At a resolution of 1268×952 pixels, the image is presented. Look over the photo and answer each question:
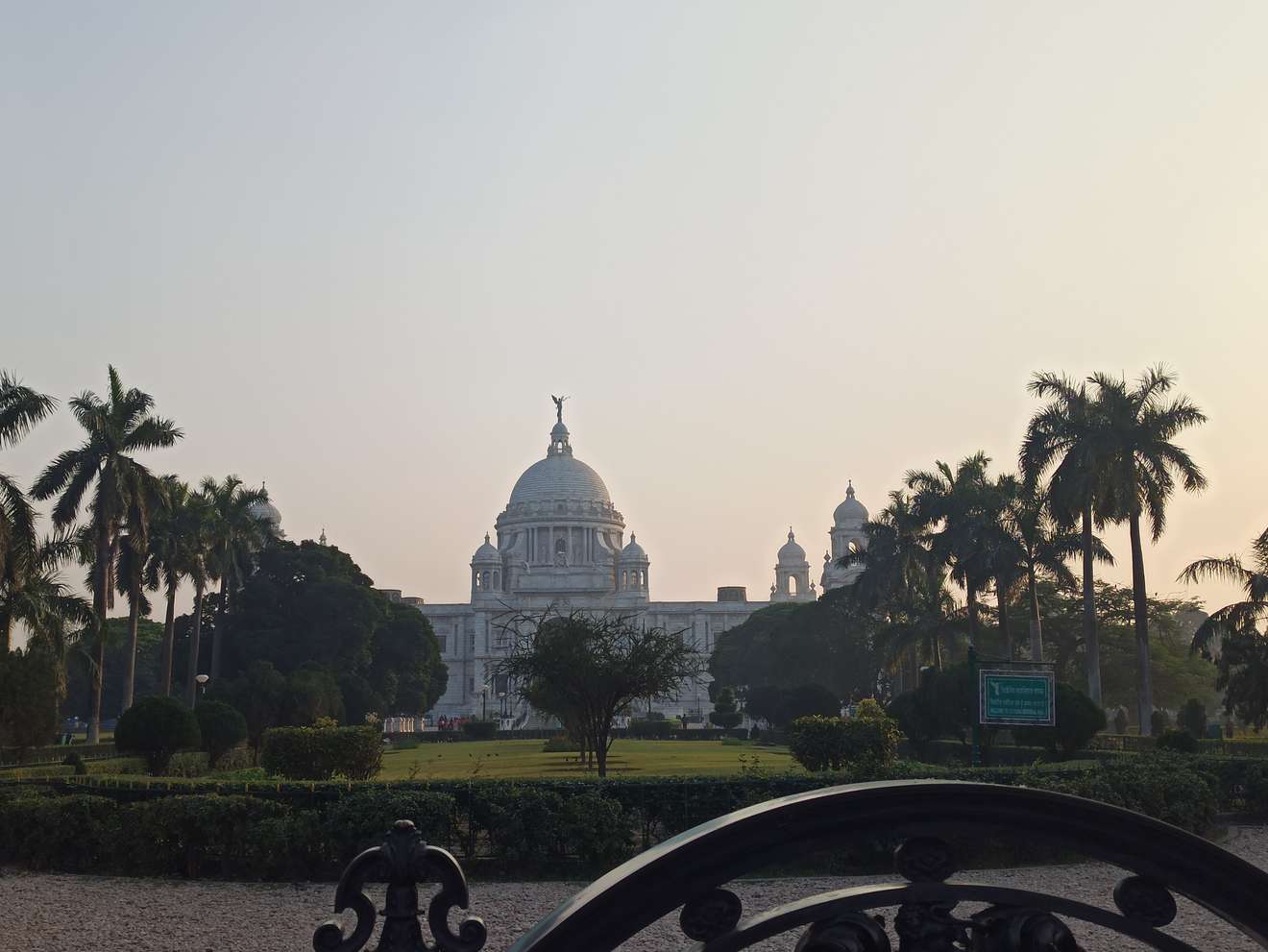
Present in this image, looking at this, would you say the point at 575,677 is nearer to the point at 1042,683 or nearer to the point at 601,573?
the point at 1042,683

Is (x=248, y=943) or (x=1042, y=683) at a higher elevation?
(x=1042, y=683)

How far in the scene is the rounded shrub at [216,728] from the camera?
1350 inches

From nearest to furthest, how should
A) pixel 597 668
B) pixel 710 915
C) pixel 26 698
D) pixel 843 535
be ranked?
pixel 710 915
pixel 26 698
pixel 597 668
pixel 843 535

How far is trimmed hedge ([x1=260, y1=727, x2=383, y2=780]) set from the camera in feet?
84.5

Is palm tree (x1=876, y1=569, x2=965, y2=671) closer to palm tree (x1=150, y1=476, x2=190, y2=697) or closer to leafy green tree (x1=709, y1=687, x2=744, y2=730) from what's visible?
leafy green tree (x1=709, y1=687, x2=744, y2=730)

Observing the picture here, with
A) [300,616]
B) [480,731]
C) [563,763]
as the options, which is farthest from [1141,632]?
[480,731]

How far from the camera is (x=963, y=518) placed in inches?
1768

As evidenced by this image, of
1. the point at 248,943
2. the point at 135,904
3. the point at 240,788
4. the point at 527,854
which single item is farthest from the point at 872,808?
the point at 240,788

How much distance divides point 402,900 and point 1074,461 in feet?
121

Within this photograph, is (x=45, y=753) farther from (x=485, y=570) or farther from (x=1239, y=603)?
(x=485, y=570)

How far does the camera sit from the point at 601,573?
133750mm

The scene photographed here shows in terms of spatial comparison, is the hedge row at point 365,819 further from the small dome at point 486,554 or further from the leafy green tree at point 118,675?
the small dome at point 486,554

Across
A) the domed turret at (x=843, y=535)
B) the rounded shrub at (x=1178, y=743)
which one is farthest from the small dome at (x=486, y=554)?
the rounded shrub at (x=1178, y=743)

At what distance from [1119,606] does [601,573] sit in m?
73.8
